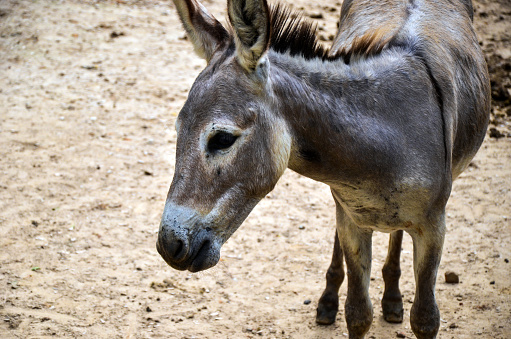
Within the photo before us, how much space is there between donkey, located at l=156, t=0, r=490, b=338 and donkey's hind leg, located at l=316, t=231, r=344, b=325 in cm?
67

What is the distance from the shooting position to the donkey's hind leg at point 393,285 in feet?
13.1

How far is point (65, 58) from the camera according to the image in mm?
7621

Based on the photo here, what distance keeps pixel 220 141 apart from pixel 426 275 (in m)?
1.56

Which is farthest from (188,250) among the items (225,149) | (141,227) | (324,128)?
(141,227)

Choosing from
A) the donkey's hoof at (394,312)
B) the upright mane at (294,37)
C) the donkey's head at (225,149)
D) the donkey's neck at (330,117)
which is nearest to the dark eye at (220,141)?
the donkey's head at (225,149)

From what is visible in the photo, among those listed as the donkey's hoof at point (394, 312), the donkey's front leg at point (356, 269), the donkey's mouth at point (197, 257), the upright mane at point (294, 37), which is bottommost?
the donkey's hoof at point (394, 312)

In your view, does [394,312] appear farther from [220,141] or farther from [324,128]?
[220,141]

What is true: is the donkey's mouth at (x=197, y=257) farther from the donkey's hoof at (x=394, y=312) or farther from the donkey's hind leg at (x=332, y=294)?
the donkey's hoof at (x=394, y=312)

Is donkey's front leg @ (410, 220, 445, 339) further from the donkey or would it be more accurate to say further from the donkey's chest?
the donkey's chest

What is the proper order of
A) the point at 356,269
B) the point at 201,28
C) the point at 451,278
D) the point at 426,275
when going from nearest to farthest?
→ the point at 201,28
the point at 426,275
the point at 356,269
the point at 451,278

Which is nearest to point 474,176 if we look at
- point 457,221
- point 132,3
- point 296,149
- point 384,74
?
point 457,221

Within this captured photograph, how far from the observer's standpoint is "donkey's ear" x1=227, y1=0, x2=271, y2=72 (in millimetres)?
2256

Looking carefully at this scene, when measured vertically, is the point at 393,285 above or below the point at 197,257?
below

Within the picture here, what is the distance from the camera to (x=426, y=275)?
3088 millimetres
